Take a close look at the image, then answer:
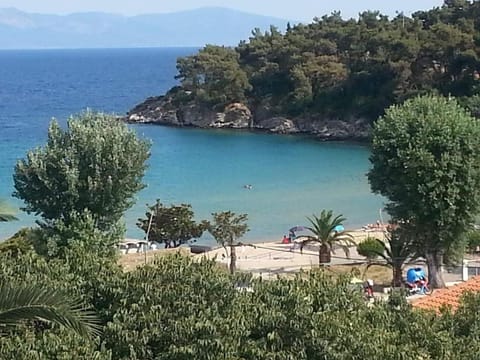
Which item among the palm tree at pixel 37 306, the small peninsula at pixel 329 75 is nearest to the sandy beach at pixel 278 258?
the palm tree at pixel 37 306

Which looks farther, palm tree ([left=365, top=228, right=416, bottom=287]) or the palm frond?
palm tree ([left=365, top=228, right=416, bottom=287])

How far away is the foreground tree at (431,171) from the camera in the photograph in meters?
19.6

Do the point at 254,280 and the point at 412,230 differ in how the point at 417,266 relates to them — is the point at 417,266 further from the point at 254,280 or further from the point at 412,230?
the point at 254,280

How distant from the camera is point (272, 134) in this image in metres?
73.4

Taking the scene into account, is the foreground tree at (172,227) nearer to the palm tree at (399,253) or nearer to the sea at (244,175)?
the sea at (244,175)

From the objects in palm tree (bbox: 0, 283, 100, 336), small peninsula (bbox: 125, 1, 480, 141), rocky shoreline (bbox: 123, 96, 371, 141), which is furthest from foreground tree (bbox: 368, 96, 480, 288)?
rocky shoreline (bbox: 123, 96, 371, 141)

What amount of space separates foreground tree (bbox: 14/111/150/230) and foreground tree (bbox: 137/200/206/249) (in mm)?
11543

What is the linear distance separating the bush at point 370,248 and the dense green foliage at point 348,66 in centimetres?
3574

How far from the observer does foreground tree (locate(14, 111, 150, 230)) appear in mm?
19453

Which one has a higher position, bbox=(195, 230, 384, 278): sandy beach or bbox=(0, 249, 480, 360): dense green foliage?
bbox=(0, 249, 480, 360): dense green foliage

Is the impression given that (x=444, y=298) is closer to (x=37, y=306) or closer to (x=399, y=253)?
(x=399, y=253)

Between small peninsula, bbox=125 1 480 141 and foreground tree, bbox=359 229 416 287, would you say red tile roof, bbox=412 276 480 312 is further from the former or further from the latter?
small peninsula, bbox=125 1 480 141

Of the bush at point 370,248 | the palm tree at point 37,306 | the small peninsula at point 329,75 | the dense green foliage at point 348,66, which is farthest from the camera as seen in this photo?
the small peninsula at point 329,75

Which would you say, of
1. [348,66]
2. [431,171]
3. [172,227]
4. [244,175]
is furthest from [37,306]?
[348,66]
